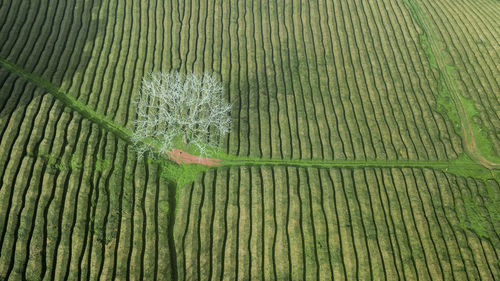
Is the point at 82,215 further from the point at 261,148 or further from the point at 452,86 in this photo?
the point at 452,86

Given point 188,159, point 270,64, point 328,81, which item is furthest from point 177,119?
point 328,81

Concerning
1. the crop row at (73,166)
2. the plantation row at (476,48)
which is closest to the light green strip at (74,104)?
the crop row at (73,166)

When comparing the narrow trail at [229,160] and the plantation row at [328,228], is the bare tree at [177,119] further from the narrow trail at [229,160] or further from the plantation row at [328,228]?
the plantation row at [328,228]

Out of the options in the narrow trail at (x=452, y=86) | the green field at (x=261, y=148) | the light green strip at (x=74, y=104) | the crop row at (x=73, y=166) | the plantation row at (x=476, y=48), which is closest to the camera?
the crop row at (x=73, y=166)

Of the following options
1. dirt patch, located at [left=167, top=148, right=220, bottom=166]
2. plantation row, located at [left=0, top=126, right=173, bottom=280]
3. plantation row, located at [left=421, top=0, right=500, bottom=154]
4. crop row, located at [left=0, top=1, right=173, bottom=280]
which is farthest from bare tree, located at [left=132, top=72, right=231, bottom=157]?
plantation row, located at [left=421, top=0, right=500, bottom=154]

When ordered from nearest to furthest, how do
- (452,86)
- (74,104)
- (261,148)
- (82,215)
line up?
1. (82,215)
2. (261,148)
3. (74,104)
4. (452,86)

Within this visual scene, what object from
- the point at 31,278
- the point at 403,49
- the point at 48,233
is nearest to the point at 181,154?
the point at 48,233
